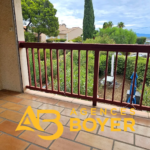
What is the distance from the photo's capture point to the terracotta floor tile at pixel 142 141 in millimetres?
1284

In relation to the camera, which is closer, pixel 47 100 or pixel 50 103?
pixel 50 103

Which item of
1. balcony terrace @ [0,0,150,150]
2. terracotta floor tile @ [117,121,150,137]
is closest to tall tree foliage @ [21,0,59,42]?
balcony terrace @ [0,0,150,150]

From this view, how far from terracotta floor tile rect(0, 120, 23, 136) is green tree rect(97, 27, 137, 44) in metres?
1.50

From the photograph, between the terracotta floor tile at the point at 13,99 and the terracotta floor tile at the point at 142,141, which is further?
the terracotta floor tile at the point at 13,99

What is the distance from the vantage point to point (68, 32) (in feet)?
6.34

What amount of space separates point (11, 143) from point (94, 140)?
2.74ft

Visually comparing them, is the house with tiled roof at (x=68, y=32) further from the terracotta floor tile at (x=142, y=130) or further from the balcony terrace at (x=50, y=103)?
the terracotta floor tile at (x=142, y=130)

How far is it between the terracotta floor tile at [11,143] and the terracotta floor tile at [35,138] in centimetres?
6

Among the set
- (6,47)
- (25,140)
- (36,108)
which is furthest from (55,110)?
(6,47)

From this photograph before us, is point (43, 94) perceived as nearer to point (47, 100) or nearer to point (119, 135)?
point (47, 100)

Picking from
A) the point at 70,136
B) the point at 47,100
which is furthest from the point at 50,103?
the point at 70,136

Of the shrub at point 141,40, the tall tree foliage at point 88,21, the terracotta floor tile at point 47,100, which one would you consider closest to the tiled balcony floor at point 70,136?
the terracotta floor tile at point 47,100

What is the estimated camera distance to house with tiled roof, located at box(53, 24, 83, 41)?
1744 mm

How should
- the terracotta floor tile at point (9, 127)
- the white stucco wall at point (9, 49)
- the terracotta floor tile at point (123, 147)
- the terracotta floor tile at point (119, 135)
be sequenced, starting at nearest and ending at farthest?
the terracotta floor tile at point (123, 147) < the terracotta floor tile at point (119, 135) < the terracotta floor tile at point (9, 127) < the white stucco wall at point (9, 49)
